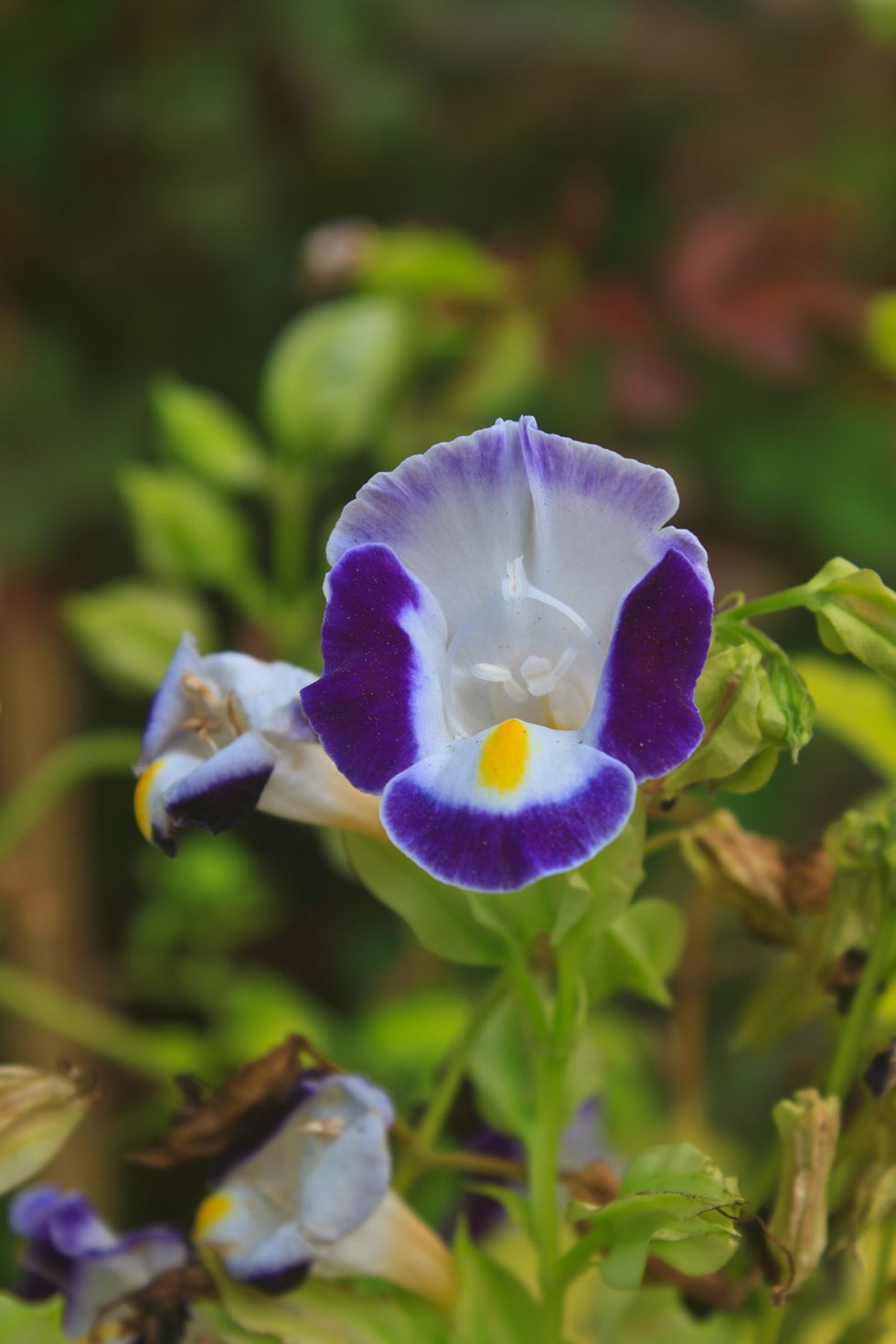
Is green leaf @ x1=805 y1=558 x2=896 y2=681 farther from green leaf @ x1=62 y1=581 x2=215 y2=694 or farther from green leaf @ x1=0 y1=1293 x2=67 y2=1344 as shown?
green leaf @ x1=62 y1=581 x2=215 y2=694

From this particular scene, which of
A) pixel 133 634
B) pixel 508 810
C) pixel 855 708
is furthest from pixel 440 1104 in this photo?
pixel 133 634

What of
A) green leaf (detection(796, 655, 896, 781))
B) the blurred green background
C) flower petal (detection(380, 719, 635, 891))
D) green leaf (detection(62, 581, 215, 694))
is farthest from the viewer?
the blurred green background

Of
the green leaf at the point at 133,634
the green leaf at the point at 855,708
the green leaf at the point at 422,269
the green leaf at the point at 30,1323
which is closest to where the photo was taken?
the green leaf at the point at 30,1323

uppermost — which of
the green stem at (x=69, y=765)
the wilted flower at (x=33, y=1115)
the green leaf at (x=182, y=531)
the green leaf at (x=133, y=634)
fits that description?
the wilted flower at (x=33, y=1115)

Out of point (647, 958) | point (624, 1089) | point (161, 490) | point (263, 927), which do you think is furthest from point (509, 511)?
point (263, 927)

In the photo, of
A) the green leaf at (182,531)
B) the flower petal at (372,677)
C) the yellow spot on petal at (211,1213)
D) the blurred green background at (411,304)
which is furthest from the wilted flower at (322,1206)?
the blurred green background at (411,304)

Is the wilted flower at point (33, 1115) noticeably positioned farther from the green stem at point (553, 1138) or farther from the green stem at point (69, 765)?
the green stem at point (69, 765)

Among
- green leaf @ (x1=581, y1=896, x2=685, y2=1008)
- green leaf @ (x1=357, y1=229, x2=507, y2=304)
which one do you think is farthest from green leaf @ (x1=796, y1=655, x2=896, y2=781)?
green leaf @ (x1=357, y1=229, x2=507, y2=304)
